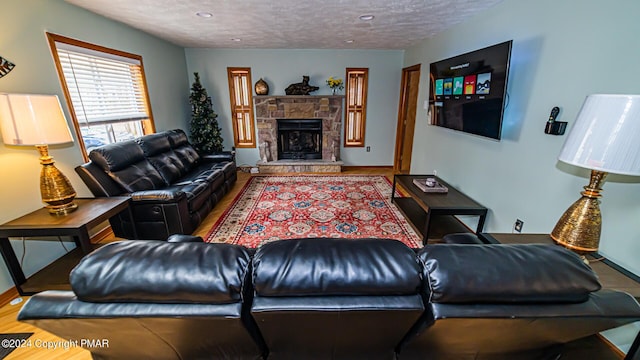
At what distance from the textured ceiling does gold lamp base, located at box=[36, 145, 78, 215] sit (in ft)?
5.56

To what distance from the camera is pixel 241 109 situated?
5.57 metres

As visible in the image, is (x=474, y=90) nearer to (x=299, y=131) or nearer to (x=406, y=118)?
(x=406, y=118)

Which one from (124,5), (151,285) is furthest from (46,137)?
(151,285)

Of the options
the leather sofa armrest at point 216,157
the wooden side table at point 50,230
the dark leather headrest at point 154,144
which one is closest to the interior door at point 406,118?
the leather sofa armrest at point 216,157

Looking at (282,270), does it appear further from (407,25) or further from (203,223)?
(407,25)

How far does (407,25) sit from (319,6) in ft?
4.42

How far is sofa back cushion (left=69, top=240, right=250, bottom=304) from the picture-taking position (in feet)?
2.60

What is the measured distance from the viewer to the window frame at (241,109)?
17.5 feet

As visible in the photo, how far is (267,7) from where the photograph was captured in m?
2.72

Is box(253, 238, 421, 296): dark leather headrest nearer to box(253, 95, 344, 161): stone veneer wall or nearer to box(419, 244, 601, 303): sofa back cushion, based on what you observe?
box(419, 244, 601, 303): sofa back cushion

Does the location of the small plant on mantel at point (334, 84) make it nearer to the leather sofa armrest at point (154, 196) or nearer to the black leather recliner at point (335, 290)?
the leather sofa armrest at point (154, 196)

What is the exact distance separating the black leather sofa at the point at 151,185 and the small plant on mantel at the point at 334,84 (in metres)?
2.94

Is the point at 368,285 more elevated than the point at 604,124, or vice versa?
the point at 604,124

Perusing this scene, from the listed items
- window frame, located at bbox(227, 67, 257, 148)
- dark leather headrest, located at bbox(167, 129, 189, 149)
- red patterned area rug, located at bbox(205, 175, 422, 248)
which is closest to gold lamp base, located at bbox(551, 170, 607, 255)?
red patterned area rug, located at bbox(205, 175, 422, 248)
